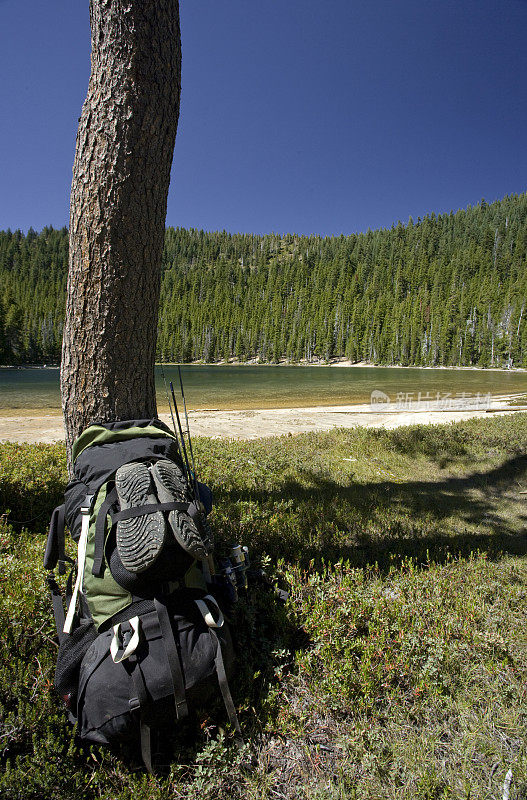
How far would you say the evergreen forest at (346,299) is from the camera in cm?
8744

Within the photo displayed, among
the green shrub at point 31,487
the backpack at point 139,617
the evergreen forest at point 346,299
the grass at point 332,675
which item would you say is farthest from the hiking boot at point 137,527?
the evergreen forest at point 346,299

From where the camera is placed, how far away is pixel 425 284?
115438 mm

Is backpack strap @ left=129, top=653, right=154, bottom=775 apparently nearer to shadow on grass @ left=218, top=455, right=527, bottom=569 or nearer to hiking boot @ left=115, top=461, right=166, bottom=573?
hiking boot @ left=115, top=461, right=166, bottom=573

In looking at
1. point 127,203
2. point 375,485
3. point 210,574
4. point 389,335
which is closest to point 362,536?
point 375,485

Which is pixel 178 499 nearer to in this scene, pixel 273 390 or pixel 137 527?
pixel 137 527

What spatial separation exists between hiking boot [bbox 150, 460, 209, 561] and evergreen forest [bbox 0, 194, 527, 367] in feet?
272

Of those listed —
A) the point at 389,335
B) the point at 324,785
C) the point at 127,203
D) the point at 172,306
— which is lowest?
the point at 324,785

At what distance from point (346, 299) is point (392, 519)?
4735 inches

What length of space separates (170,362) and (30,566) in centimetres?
11417

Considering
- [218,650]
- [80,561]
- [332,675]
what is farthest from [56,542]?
[332,675]

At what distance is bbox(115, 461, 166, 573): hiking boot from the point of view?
5.21ft

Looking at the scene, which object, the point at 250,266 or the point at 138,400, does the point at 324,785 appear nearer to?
the point at 138,400

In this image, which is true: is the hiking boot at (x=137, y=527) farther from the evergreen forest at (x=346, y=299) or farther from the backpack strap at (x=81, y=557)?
the evergreen forest at (x=346, y=299)

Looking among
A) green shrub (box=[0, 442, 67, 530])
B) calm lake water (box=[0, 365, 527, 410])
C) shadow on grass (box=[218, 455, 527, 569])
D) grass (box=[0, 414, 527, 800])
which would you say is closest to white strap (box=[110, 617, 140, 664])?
grass (box=[0, 414, 527, 800])
